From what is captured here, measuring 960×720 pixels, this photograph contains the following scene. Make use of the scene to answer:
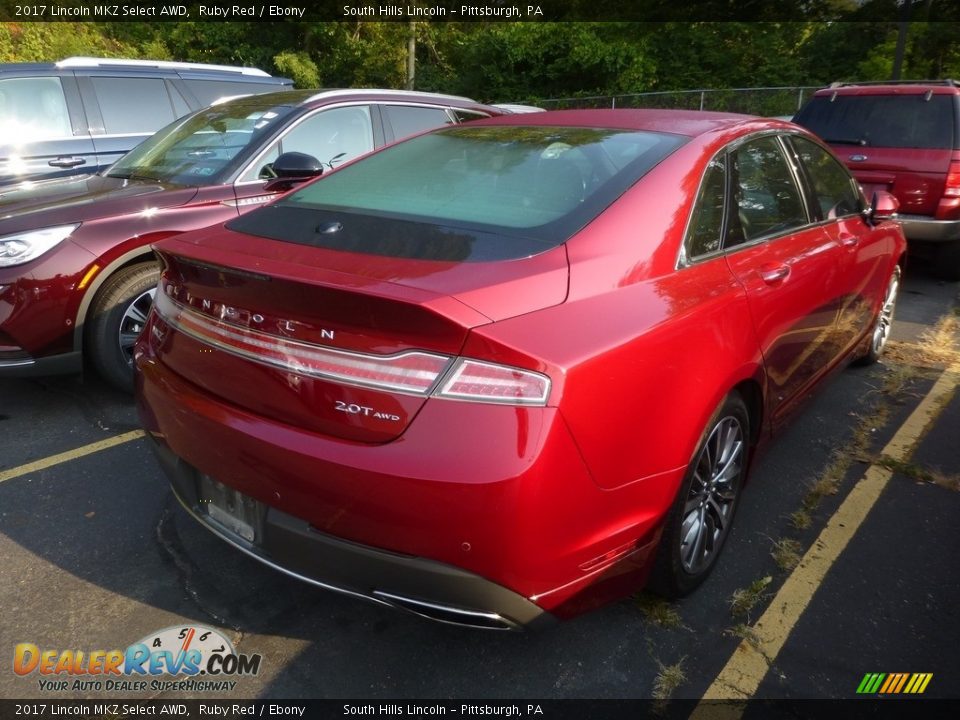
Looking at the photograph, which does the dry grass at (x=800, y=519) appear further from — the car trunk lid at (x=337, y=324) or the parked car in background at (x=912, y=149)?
the parked car in background at (x=912, y=149)

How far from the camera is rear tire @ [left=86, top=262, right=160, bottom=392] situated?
3900 mm

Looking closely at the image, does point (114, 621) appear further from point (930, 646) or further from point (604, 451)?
point (930, 646)

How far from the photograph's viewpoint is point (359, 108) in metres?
5.04

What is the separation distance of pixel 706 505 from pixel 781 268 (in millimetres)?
976

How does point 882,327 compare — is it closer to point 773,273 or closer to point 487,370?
point 773,273

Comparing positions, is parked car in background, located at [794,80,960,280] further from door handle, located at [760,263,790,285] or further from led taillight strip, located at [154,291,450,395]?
led taillight strip, located at [154,291,450,395]

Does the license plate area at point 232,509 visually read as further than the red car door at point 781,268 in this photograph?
No

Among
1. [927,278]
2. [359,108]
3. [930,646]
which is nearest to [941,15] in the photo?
[927,278]

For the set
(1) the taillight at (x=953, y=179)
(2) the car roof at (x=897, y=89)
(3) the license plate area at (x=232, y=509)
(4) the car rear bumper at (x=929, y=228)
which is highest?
(2) the car roof at (x=897, y=89)

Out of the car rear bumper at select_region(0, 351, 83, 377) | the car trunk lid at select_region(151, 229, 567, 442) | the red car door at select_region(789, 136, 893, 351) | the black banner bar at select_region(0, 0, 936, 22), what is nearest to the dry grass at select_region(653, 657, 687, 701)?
the car trunk lid at select_region(151, 229, 567, 442)

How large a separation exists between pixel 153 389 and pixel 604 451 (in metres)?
1.44

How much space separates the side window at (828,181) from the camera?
137 inches

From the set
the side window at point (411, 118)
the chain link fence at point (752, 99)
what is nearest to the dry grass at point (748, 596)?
the side window at point (411, 118)

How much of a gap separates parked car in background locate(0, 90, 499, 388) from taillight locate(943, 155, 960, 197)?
16.0 feet
